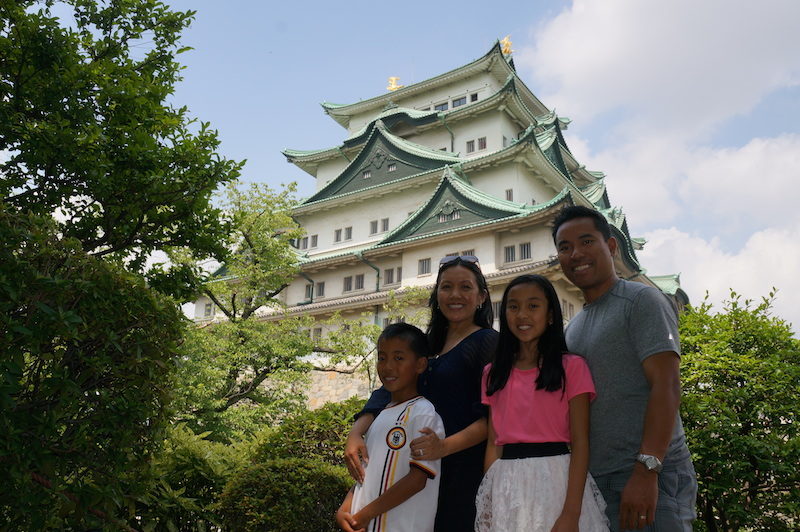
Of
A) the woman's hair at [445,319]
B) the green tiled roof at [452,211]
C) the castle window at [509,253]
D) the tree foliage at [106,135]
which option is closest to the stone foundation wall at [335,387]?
the green tiled roof at [452,211]

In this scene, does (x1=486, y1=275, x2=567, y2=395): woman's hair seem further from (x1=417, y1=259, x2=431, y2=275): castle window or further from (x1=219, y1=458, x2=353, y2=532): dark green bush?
(x1=417, y1=259, x2=431, y2=275): castle window

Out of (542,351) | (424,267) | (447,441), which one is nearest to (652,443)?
(542,351)

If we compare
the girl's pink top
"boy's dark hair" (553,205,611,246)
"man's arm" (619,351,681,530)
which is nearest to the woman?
the girl's pink top

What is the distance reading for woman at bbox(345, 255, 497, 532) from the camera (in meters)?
2.85

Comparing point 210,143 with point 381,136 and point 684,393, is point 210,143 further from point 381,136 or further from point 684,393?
point 381,136

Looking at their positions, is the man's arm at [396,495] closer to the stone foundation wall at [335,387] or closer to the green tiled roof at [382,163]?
the stone foundation wall at [335,387]

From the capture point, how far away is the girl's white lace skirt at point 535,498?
248 cm

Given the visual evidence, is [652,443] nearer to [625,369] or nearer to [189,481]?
[625,369]

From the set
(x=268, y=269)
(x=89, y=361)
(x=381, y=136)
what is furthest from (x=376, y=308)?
(x=89, y=361)

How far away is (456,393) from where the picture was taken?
3041 millimetres

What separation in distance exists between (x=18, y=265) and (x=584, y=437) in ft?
10.6

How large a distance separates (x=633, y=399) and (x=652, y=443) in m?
0.24

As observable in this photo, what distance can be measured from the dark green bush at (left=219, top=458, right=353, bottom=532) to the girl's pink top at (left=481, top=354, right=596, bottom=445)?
2570 millimetres

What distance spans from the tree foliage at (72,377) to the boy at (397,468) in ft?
5.72
